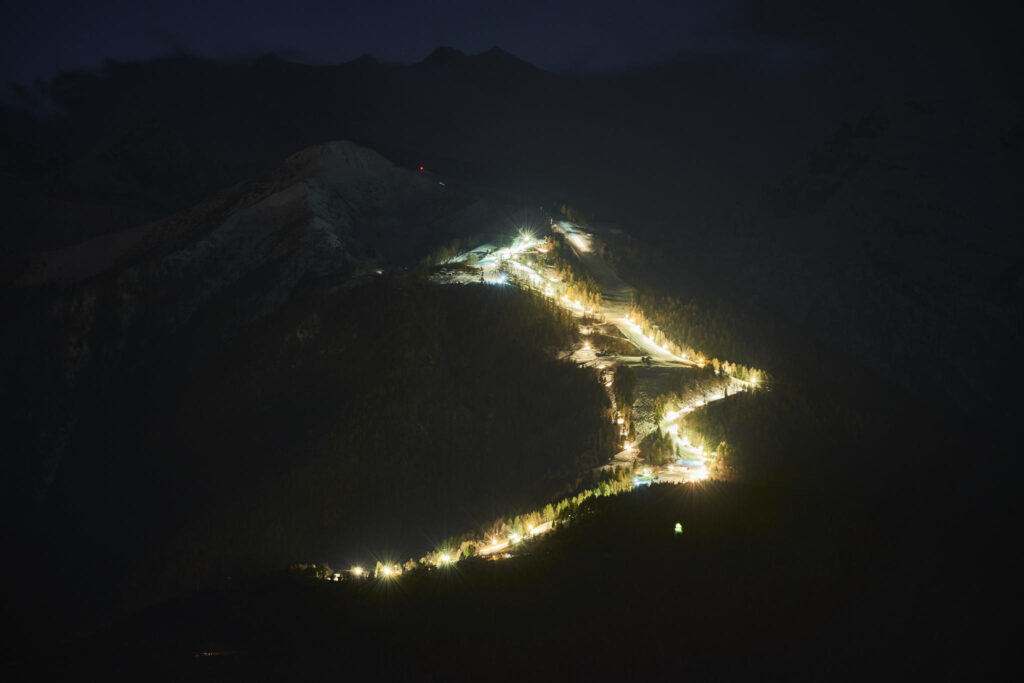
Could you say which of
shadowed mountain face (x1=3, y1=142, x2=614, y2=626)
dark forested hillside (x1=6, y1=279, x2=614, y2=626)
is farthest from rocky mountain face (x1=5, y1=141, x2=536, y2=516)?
dark forested hillside (x1=6, y1=279, x2=614, y2=626)

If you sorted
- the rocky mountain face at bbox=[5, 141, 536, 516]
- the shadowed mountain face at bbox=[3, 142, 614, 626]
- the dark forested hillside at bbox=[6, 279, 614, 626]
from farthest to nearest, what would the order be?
the rocky mountain face at bbox=[5, 141, 536, 516] → the shadowed mountain face at bbox=[3, 142, 614, 626] → the dark forested hillside at bbox=[6, 279, 614, 626]

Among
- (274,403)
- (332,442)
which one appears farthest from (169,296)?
(332,442)

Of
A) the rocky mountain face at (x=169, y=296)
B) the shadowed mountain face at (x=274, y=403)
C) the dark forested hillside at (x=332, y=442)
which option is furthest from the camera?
the rocky mountain face at (x=169, y=296)

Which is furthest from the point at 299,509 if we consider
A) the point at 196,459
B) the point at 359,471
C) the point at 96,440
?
the point at 96,440

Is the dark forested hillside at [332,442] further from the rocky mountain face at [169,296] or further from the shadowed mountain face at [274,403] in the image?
the rocky mountain face at [169,296]

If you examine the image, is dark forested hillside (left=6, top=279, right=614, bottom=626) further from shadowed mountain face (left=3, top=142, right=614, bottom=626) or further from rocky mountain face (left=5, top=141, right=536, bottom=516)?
rocky mountain face (left=5, top=141, right=536, bottom=516)

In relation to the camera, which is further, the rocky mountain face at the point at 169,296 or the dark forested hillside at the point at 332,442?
the rocky mountain face at the point at 169,296

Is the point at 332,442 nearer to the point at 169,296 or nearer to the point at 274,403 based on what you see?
the point at 274,403

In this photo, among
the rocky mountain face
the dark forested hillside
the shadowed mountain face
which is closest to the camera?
the dark forested hillside

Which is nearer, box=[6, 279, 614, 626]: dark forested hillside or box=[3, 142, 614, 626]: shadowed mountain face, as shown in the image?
box=[6, 279, 614, 626]: dark forested hillside

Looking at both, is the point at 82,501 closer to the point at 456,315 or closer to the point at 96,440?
the point at 96,440

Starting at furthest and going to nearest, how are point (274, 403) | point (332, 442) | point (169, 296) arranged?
point (169, 296) < point (274, 403) < point (332, 442)

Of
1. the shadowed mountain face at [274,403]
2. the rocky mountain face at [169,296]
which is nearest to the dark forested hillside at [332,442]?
the shadowed mountain face at [274,403]
